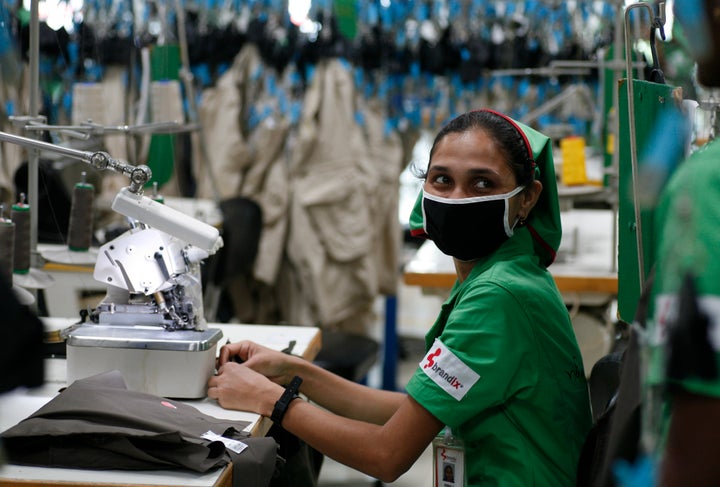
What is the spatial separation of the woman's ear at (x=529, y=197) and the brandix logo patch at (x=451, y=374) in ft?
1.21

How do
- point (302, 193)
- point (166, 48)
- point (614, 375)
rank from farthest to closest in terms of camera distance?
point (302, 193), point (166, 48), point (614, 375)

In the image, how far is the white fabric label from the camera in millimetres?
1740

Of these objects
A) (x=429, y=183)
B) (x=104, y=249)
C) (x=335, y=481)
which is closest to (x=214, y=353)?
(x=104, y=249)

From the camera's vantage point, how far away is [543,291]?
1888 mm

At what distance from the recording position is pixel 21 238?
7.91ft

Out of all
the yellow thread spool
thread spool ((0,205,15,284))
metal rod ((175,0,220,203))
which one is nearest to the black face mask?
thread spool ((0,205,15,284))

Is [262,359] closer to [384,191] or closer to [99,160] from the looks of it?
[99,160]

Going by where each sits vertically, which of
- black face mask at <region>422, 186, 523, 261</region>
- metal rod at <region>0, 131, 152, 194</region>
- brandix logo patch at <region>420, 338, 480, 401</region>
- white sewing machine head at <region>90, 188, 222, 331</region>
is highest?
metal rod at <region>0, 131, 152, 194</region>

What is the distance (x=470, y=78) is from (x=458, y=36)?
0.25 meters

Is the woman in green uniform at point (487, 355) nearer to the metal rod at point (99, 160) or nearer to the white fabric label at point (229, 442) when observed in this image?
the white fabric label at point (229, 442)

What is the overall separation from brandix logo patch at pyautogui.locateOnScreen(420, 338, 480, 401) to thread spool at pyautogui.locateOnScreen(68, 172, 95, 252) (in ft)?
3.97

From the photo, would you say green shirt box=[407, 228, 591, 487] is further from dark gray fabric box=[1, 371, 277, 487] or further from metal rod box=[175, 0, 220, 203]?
metal rod box=[175, 0, 220, 203]

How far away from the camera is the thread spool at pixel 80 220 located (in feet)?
8.55

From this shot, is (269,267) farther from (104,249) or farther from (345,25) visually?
(104,249)
